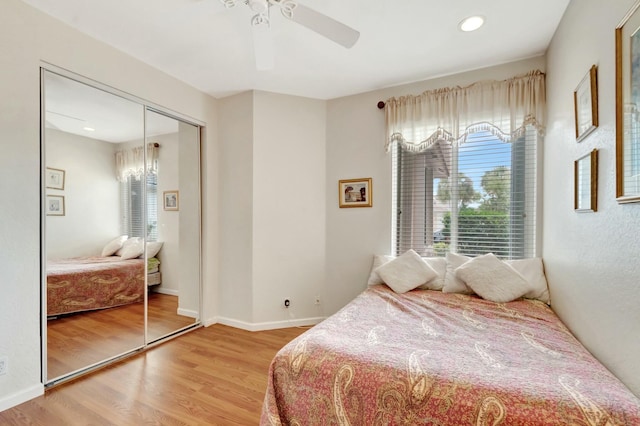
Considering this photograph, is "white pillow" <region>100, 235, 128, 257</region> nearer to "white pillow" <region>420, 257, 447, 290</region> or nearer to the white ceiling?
the white ceiling

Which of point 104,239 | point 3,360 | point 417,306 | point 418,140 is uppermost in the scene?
point 418,140

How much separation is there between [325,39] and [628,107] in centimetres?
184

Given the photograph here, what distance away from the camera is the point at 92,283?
2393 mm

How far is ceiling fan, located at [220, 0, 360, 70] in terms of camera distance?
1.46 meters

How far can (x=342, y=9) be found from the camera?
6.09 feet

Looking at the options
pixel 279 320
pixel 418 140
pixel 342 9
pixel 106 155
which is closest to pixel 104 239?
pixel 106 155

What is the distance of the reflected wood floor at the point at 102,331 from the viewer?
207 centimetres

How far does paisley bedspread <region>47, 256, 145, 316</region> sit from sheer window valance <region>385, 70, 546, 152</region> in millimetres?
Answer: 2832

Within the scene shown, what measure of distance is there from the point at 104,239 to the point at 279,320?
73.8 inches

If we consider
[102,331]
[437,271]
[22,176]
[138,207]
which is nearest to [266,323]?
[102,331]

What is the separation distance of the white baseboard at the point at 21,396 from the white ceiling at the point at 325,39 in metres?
2.51

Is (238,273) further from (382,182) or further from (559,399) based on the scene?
(559,399)

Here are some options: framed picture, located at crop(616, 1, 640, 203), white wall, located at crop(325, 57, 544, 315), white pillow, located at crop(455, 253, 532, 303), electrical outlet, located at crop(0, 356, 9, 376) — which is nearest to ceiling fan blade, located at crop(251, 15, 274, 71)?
white wall, located at crop(325, 57, 544, 315)

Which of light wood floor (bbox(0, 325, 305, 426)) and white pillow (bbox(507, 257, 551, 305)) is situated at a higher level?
white pillow (bbox(507, 257, 551, 305))
